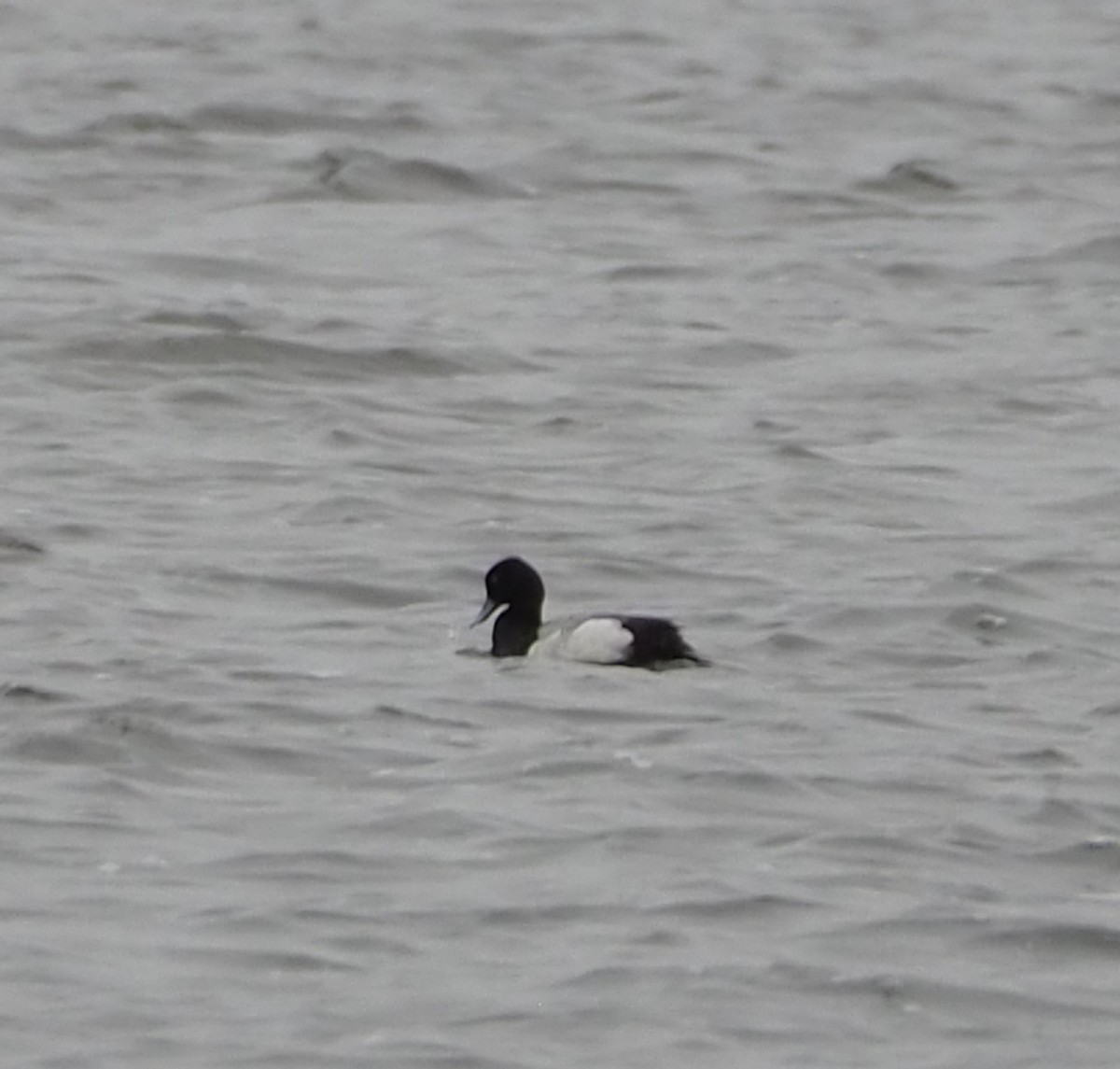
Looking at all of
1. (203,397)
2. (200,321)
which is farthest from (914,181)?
(203,397)

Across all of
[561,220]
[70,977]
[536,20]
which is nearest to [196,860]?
[70,977]

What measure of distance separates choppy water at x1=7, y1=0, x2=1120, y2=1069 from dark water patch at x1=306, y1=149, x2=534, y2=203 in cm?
4

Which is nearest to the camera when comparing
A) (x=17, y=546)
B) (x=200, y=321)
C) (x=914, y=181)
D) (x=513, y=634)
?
(x=513, y=634)

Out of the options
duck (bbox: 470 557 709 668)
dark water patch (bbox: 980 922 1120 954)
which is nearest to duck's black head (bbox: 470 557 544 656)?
duck (bbox: 470 557 709 668)

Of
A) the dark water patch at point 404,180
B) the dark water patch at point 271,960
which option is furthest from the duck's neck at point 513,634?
the dark water patch at point 404,180

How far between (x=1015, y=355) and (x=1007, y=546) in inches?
149

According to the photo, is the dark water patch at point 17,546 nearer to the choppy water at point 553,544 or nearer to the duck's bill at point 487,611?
the choppy water at point 553,544

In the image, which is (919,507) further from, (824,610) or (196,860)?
(196,860)

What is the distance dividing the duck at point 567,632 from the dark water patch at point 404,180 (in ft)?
29.3

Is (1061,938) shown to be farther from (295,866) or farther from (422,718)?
(422,718)

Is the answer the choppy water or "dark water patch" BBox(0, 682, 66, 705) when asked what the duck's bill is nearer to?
the choppy water

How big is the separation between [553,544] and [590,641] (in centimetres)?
192

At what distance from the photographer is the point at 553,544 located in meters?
13.6

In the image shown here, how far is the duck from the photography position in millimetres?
11492
